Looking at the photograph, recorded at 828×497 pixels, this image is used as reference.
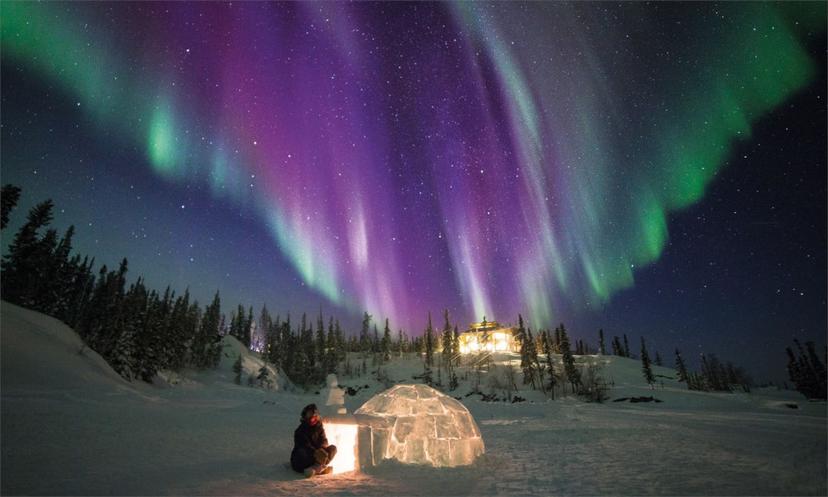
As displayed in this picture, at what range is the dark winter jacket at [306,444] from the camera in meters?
9.11

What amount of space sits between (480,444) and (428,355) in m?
89.2

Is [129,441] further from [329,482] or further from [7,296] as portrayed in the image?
[7,296]

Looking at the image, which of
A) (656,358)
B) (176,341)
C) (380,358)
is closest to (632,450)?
(176,341)

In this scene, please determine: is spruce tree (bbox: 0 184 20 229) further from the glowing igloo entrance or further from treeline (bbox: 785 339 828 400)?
treeline (bbox: 785 339 828 400)

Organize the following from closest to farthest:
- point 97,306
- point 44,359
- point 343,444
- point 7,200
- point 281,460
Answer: point 343,444 → point 281,460 → point 44,359 → point 7,200 → point 97,306

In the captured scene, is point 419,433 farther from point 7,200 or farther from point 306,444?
point 7,200

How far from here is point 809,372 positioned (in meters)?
67.4

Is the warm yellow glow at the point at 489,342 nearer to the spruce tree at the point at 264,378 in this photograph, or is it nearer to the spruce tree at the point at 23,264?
the spruce tree at the point at 264,378

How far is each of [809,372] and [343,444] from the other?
95.5m

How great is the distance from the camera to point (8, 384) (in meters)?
19.4

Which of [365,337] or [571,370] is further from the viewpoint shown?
[365,337]

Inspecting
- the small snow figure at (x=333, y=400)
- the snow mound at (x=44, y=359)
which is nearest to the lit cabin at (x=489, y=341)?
the snow mound at (x=44, y=359)

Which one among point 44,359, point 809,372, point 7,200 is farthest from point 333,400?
point 809,372

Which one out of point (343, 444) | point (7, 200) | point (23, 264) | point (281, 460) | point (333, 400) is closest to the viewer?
point (343, 444)
